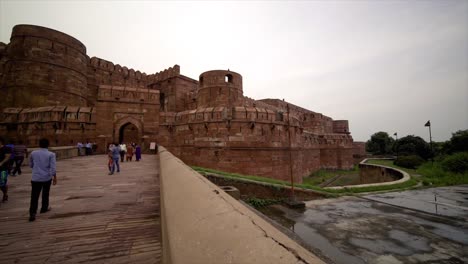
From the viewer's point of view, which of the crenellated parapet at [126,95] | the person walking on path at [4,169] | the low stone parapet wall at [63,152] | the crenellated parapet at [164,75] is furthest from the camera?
the crenellated parapet at [164,75]

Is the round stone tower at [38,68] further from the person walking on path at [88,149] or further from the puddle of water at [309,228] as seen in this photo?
the puddle of water at [309,228]

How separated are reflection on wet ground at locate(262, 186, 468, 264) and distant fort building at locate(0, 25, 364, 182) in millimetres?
4003

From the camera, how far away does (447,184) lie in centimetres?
1133

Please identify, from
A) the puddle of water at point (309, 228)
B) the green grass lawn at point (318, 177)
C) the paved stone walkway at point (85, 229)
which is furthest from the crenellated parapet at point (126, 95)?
the green grass lawn at point (318, 177)

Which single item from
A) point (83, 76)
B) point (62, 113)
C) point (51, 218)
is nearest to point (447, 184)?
point (51, 218)

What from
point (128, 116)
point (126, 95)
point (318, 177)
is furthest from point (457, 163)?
point (126, 95)

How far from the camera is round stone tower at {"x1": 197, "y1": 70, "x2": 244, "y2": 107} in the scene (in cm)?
1625

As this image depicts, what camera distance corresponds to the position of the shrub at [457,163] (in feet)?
42.5

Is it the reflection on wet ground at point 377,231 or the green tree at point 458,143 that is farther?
the green tree at point 458,143

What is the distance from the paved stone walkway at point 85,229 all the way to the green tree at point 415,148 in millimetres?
34260

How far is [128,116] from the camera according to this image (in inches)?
555

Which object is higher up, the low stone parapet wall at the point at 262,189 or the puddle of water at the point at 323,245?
the low stone parapet wall at the point at 262,189

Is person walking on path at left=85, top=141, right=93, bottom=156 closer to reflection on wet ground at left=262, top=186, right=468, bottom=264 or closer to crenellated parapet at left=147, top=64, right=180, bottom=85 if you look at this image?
reflection on wet ground at left=262, top=186, right=468, bottom=264

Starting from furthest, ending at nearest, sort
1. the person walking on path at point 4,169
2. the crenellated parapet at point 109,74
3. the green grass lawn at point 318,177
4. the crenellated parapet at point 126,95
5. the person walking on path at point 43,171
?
the crenellated parapet at point 109,74, the green grass lawn at point 318,177, the crenellated parapet at point 126,95, the person walking on path at point 4,169, the person walking on path at point 43,171
